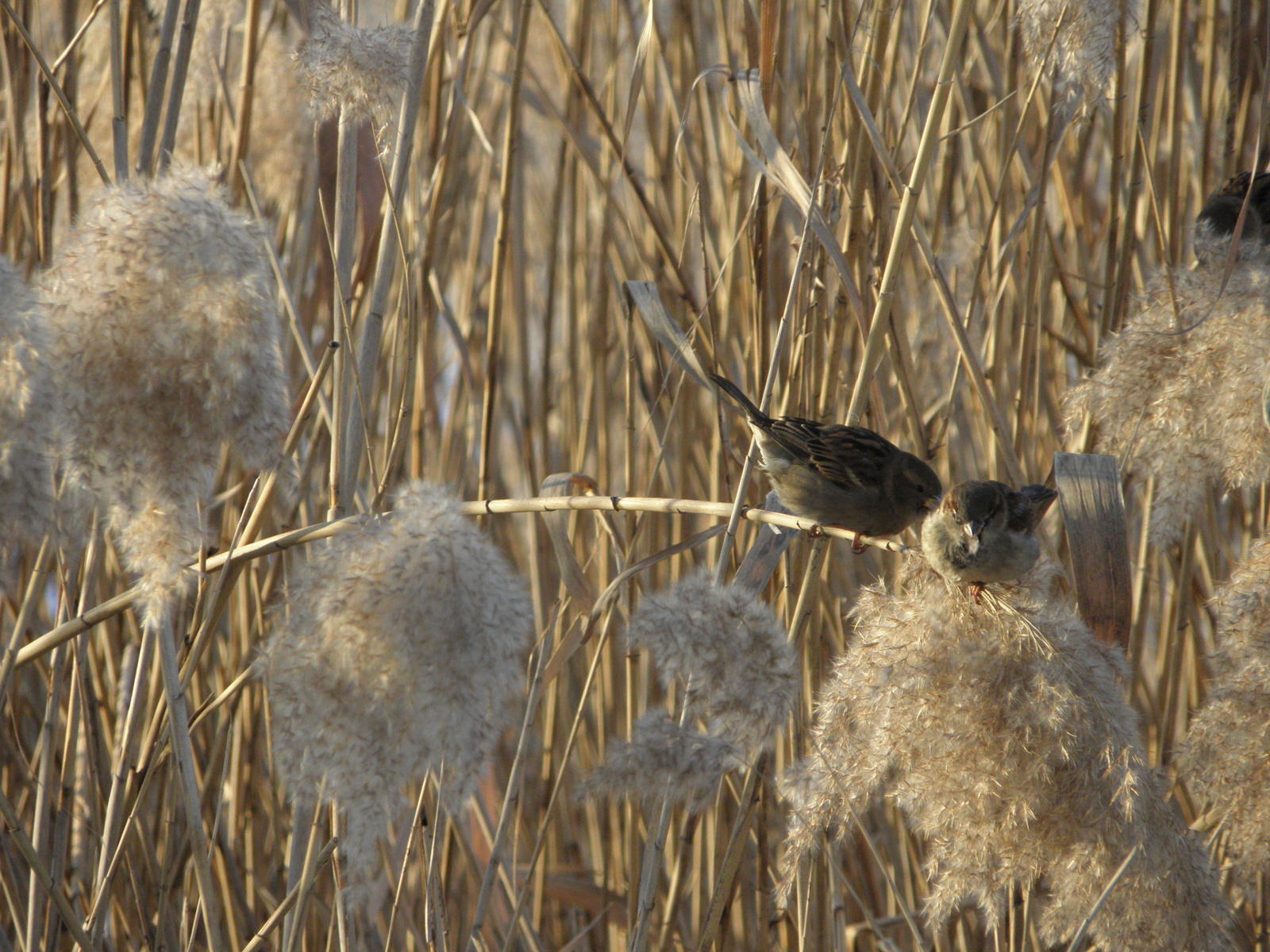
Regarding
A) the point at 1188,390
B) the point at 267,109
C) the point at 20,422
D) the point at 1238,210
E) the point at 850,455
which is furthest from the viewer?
the point at 267,109

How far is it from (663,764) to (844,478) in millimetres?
873

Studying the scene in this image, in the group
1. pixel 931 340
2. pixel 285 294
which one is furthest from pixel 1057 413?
pixel 285 294

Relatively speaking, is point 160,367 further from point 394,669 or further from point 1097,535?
point 1097,535

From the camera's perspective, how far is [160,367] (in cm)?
113

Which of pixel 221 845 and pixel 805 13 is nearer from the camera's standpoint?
pixel 221 845

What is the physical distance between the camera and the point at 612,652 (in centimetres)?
253

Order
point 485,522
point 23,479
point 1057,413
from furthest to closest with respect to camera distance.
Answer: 1. point 485,522
2. point 1057,413
3. point 23,479

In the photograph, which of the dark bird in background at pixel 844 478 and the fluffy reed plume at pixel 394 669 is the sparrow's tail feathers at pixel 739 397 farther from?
the fluffy reed plume at pixel 394 669

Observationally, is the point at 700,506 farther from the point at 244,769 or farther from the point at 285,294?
the point at 244,769

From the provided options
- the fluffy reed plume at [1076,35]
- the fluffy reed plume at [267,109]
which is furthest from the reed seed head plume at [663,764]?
the fluffy reed plume at [267,109]

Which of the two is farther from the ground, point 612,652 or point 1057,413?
point 1057,413

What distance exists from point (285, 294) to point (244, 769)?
102 cm

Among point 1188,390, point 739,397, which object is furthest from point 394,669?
point 1188,390

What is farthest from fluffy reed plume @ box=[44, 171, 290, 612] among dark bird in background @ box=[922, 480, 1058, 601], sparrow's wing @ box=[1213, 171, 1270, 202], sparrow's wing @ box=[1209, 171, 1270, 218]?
sparrow's wing @ box=[1213, 171, 1270, 202]
